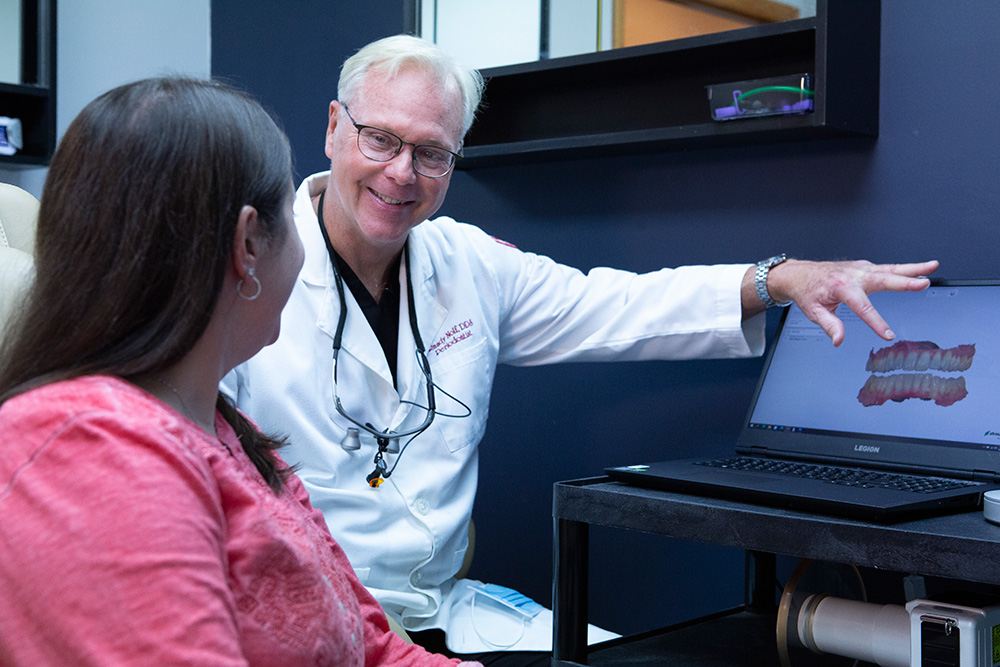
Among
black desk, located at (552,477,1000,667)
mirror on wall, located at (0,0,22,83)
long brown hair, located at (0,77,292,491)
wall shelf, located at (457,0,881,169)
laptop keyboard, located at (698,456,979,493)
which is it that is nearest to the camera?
long brown hair, located at (0,77,292,491)

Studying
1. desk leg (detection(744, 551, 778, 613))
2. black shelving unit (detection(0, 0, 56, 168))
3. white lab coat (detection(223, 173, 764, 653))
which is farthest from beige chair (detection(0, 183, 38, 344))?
black shelving unit (detection(0, 0, 56, 168))

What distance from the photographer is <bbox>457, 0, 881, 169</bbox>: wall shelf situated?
4.69 ft

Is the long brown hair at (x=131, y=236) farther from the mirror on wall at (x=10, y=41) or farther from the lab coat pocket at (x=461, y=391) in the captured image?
the mirror on wall at (x=10, y=41)

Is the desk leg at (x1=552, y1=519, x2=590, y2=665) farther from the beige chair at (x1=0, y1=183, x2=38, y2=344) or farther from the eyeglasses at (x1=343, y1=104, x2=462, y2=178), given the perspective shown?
the beige chair at (x1=0, y1=183, x2=38, y2=344)

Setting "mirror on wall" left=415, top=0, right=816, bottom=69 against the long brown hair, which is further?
"mirror on wall" left=415, top=0, right=816, bottom=69

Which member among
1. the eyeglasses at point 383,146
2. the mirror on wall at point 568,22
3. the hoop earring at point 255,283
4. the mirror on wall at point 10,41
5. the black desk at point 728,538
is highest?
the mirror on wall at point 10,41

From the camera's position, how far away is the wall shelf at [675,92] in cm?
143

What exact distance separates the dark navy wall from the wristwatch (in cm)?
13

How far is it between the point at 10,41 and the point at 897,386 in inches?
92.5

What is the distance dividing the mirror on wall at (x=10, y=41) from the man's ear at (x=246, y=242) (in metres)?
2.16

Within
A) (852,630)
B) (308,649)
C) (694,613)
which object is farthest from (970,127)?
(308,649)

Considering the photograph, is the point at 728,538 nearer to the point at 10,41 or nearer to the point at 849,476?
the point at 849,476

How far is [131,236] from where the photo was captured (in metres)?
0.69

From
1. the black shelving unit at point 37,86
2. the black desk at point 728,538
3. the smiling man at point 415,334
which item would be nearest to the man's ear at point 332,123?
the smiling man at point 415,334
